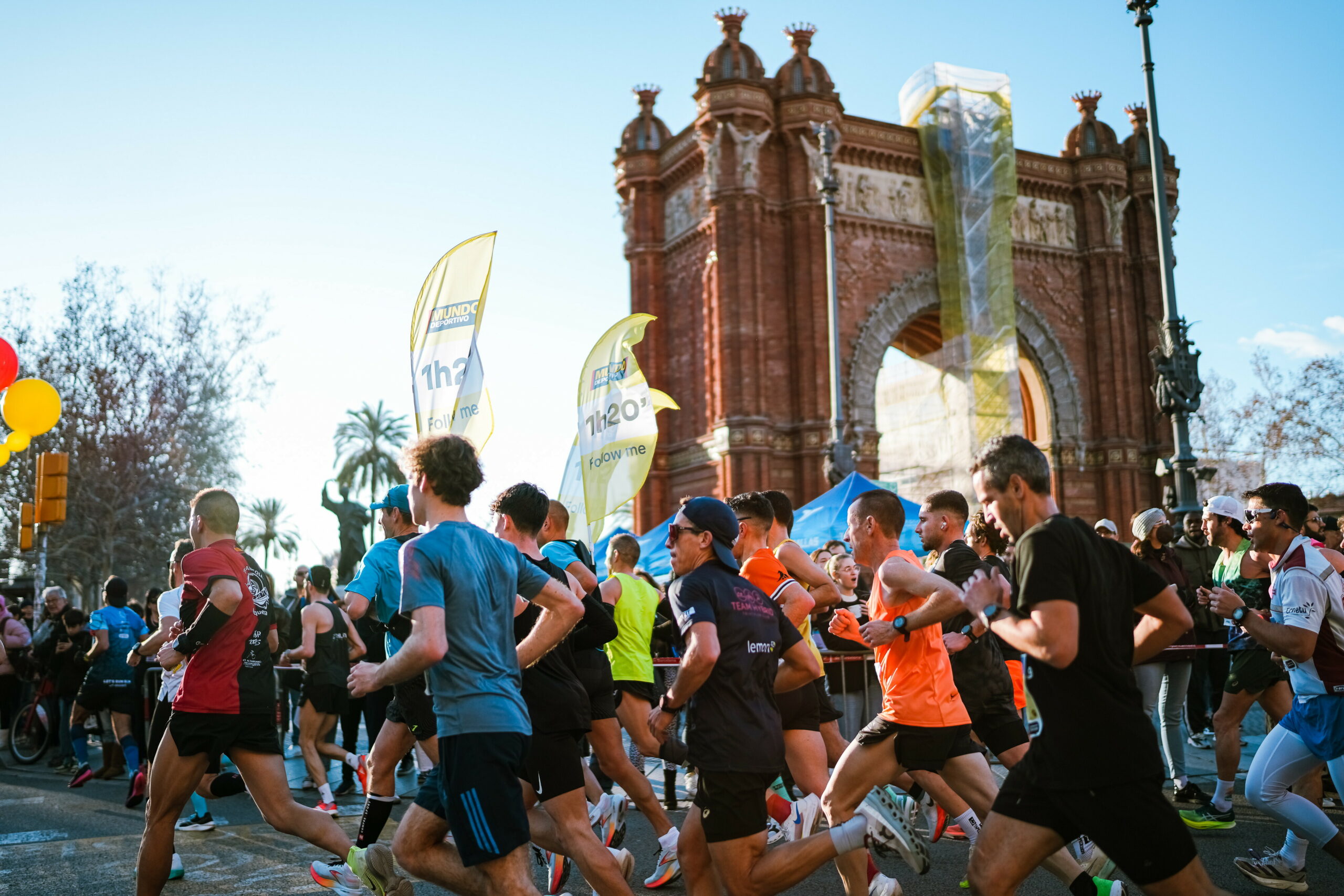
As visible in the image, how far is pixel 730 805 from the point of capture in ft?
14.3

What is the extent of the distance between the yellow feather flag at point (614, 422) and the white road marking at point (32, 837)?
5765 mm

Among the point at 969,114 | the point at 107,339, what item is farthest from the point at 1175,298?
the point at 107,339

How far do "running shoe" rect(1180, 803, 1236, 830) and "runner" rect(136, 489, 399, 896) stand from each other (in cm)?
568

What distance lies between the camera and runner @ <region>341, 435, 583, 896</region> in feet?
12.6

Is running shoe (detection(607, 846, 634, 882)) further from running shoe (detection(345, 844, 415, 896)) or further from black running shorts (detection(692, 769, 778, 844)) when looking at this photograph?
black running shorts (detection(692, 769, 778, 844))

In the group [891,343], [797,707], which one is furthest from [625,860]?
[891,343]

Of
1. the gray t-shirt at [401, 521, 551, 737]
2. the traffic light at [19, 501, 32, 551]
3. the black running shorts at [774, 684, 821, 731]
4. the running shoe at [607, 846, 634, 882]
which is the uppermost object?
the traffic light at [19, 501, 32, 551]

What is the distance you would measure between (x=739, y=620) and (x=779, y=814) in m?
2.00

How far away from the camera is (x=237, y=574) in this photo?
18.2ft

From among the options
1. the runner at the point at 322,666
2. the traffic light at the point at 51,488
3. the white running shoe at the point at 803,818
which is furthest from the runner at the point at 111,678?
the white running shoe at the point at 803,818

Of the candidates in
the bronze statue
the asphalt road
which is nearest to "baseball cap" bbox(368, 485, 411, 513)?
the asphalt road

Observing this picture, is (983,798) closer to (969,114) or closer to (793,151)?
(793,151)

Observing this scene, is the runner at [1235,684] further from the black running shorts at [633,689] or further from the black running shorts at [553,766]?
the black running shorts at [553,766]

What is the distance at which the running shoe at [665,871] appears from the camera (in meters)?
6.42
